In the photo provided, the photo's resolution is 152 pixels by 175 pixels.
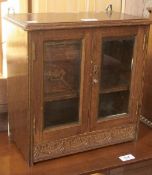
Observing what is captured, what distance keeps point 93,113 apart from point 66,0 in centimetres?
65

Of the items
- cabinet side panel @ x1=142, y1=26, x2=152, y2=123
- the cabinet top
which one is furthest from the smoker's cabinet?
cabinet side panel @ x1=142, y1=26, x2=152, y2=123

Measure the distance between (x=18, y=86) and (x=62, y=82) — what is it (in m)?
0.20

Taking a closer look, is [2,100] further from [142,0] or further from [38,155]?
[142,0]

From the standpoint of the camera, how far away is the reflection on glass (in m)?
1.57

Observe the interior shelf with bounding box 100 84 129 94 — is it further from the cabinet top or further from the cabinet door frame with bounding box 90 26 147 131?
the cabinet top

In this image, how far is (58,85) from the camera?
5.02 ft

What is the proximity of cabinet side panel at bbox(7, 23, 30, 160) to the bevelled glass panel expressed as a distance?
92 mm

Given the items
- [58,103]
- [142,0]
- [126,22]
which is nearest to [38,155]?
[58,103]

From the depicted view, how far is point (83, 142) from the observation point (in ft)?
5.31

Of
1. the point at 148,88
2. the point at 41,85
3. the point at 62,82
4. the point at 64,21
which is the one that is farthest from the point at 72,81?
the point at 148,88

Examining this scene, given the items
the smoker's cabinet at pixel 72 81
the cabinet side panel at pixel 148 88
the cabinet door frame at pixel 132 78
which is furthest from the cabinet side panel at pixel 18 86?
the cabinet side panel at pixel 148 88

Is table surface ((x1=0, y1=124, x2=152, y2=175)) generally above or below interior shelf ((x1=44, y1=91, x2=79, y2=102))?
below

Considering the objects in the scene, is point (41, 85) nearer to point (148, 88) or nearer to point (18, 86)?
point (18, 86)

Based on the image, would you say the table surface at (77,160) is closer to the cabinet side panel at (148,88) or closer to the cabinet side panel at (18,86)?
the cabinet side panel at (18,86)
